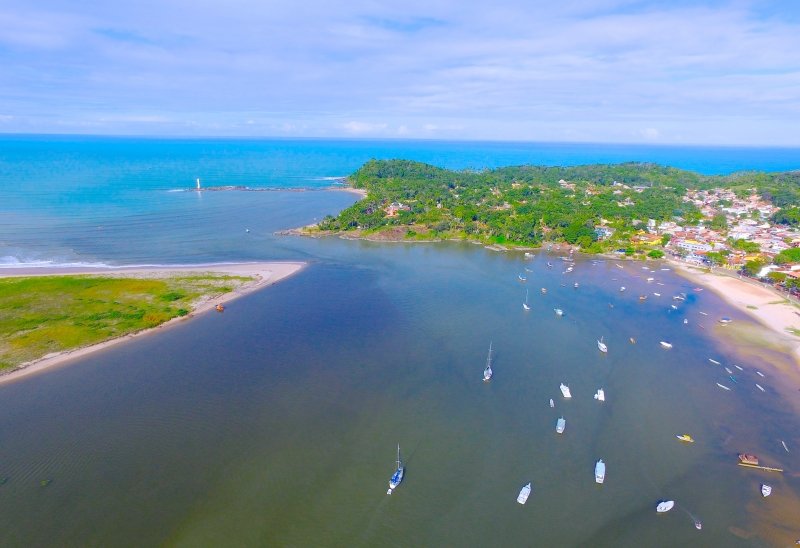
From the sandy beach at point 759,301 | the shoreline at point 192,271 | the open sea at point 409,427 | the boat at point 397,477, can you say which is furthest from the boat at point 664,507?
the shoreline at point 192,271

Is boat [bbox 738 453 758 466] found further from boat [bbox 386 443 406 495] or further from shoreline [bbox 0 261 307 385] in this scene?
shoreline [bbox 0 261 307 385]

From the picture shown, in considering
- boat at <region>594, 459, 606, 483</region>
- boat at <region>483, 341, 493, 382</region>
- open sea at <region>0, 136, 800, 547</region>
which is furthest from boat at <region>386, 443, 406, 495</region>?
boat at <region>483, 341, 493, 382</region>

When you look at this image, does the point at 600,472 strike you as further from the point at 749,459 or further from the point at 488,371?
the point at 488,371

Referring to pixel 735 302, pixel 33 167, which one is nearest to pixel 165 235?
pixel 735 302

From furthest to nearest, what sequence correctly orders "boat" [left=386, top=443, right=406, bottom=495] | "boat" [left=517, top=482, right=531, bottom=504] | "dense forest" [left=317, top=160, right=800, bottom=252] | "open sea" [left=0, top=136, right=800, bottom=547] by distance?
1. "dense forest" [left=317, top=160, right=800, bottom=252]
2. "boat" [left=386, top=443, right=406, bottom=495]
3. "boat" [left=517, top=482, right=531, bottom=504]
4. "open sea" [left=0, top=136, right=800, bottom=547]

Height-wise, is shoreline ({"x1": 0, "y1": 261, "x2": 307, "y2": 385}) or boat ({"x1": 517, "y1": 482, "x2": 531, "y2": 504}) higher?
shoreline ({"x1": 0, "y1": 261, "x2": 307, "y2": 385})

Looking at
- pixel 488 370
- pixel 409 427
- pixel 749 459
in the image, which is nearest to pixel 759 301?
pixel 749 459
